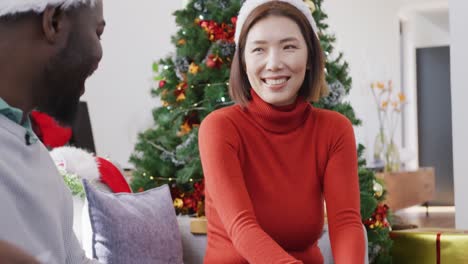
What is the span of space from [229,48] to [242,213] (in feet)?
4.25

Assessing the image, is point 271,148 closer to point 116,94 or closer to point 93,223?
point 93,223

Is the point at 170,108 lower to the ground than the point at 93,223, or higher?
higher

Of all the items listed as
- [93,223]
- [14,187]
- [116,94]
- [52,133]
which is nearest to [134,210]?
[93,223]

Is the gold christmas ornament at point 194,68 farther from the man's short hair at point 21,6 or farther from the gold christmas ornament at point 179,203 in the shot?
the man's short hair at point 21,6

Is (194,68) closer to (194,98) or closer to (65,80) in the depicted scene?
(194,98)

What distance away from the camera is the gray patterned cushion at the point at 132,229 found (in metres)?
1.86

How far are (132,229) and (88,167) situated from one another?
413mm

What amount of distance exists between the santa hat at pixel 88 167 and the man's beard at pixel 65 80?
4.46ft

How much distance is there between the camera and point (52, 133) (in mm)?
3297

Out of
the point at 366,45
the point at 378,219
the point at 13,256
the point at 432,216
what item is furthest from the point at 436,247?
the point at 432,216

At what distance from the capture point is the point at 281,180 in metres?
1.59

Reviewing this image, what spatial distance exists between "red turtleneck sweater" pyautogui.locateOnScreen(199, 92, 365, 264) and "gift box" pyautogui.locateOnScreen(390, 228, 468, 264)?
0.81 m

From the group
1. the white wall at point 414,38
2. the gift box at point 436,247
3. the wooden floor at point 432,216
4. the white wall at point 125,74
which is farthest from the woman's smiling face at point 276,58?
the white wall at point 414,38

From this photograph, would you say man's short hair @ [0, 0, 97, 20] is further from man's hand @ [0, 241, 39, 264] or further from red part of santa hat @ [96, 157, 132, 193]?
red part of santa hat @ [96, 157, 132, 193]
